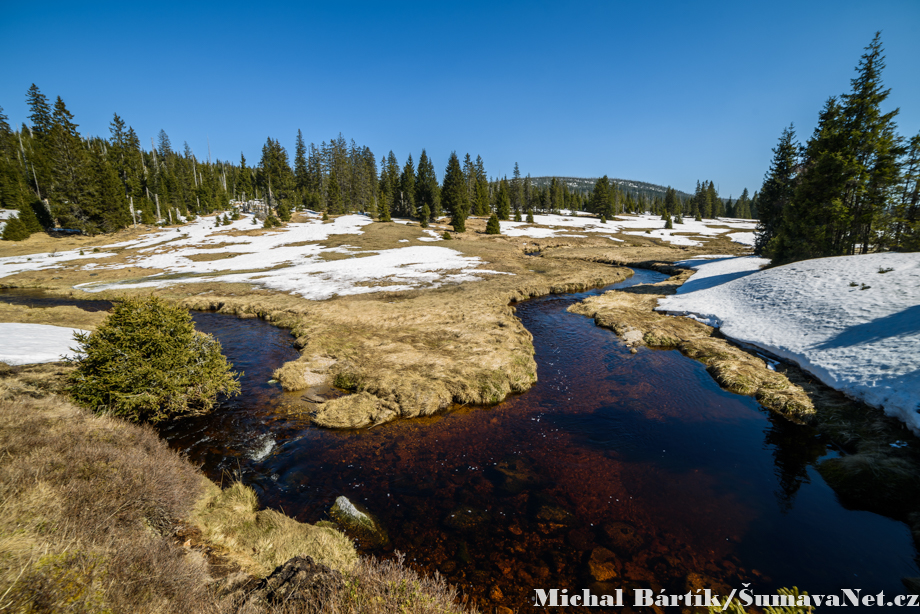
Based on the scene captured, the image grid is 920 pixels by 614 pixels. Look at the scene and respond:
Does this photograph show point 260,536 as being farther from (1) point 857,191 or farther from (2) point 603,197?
→ (2) point 603,197

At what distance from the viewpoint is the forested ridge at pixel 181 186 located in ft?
174

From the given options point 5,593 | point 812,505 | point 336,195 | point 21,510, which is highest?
point 336,195

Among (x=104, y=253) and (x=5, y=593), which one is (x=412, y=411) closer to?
(x=5, y=593)

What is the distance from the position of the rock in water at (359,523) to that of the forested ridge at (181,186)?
193ft

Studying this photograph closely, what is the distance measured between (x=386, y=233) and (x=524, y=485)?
177ft

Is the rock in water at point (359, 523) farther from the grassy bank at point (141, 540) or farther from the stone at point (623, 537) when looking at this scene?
the stone at point (623, 537)

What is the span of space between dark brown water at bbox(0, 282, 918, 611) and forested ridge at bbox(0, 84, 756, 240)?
55.2m

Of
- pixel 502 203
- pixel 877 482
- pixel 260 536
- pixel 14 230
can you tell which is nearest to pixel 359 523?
pixel 260 536

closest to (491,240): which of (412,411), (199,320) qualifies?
(199,320)

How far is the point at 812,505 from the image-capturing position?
753 cm

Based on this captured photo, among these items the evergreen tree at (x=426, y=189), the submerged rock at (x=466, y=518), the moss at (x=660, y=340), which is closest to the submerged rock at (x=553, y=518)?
the submerged rock at (x=466, y=518)

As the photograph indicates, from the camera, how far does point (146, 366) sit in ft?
29.9

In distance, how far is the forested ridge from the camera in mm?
53031

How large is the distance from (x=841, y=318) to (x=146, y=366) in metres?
25.1
